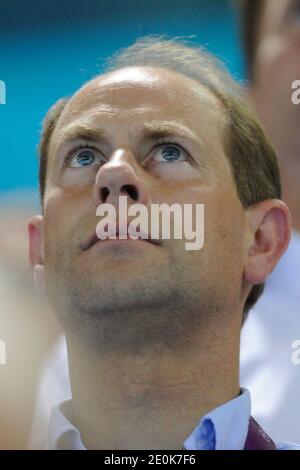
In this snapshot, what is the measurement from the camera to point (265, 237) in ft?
4.51

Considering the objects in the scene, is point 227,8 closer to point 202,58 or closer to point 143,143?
point 202,58

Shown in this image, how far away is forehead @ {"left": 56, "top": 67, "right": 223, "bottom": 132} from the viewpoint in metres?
1.35

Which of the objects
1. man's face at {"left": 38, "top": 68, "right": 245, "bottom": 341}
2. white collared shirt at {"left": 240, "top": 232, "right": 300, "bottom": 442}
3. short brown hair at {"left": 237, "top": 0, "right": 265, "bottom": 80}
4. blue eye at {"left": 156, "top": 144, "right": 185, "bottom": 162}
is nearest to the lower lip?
man's face at {"left": 38, "top": 68, "right": 245, "bottom": 341}

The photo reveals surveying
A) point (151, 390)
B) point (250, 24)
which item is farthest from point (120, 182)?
point (250, 24)

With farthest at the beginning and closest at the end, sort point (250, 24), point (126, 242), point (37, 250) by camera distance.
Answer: point (250, 24), point (37, 250), point (126, 242)

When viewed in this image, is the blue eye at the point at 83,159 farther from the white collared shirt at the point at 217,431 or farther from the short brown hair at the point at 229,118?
the white collared shirt at the point at 217,431

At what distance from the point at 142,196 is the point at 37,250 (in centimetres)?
22

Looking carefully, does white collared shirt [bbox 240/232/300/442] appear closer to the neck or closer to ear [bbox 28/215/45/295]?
the neck

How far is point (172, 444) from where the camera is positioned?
135 cm

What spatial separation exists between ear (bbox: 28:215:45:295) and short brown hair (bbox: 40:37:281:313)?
5cm

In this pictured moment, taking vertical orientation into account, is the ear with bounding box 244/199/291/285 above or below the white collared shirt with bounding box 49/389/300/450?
above

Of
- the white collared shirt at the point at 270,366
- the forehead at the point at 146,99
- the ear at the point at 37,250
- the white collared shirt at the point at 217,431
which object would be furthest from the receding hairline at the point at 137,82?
the white collared shirt at the point at 217,431

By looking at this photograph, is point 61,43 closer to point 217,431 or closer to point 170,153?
point 170,153
